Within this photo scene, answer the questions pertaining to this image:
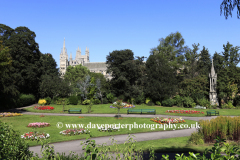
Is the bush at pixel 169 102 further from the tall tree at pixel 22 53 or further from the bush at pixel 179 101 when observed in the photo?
the tall tree at pixel 22 53

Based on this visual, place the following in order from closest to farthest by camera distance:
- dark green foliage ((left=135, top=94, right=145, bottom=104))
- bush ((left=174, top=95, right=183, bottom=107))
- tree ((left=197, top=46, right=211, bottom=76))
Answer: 1. bush ((left=174, top=95, right=183, bottom=107))
2. dark green foliage ((left=135, top=94, right=145, bottom=104))
3. tree ((left=197, top=46, right=211, bottom=76))

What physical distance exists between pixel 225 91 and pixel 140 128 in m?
25.2

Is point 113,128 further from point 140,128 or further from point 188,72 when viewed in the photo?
point 188,72

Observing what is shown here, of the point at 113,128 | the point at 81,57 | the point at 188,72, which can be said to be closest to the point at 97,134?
the point at 113,128

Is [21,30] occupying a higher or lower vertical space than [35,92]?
higher

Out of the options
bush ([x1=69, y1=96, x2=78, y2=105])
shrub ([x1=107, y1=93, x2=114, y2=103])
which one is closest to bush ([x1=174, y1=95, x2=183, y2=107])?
shrub ([x1=107, y1=93, x2=114, y2=103])

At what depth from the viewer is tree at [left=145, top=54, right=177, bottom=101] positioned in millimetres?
34062

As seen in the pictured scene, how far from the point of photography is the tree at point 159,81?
34.1 m

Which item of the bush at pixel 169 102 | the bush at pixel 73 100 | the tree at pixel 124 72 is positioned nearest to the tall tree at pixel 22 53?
the bush at pixel 73 100

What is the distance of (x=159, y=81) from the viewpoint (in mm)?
35250

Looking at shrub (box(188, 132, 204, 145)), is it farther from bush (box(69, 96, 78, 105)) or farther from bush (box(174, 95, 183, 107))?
bush (box(69, 96, 78, 105))

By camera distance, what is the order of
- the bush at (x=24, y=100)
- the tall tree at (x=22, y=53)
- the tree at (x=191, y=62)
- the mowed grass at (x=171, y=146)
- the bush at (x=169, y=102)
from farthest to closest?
the tree at (x=191, y=62)
the bush at (x=169, y=102)
the bush at (x=24, y=100)
the tall tree at (x=22, y=53)
the mowed grass at (x=171, y=146)

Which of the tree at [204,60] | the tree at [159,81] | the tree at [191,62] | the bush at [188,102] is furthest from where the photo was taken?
the tree at [204,60]

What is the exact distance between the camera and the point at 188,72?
4147cm
